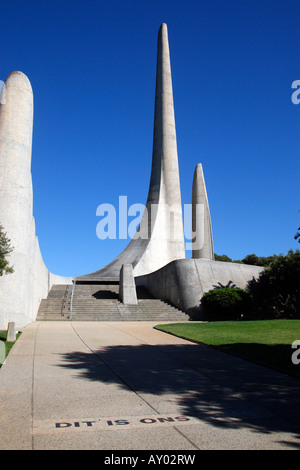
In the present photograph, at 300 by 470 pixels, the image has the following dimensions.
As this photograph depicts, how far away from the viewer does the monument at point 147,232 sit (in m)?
14.0

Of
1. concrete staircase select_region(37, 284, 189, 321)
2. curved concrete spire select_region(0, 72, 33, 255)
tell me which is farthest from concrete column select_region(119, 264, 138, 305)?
curved concrete spire select_region(0, 72, 33, 255)

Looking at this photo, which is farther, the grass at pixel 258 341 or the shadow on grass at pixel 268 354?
the grass at pixel 258 341

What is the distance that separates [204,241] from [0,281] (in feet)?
52.7

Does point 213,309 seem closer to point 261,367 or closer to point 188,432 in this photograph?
point 261,367

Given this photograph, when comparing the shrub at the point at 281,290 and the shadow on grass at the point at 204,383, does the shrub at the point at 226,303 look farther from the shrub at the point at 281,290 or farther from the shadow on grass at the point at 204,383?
the shadow on grass at the point at 204,383

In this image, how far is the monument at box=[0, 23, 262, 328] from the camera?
1398 centimetres

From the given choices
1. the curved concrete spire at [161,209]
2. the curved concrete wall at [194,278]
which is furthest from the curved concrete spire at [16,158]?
the curved concrete spire at [161,209]

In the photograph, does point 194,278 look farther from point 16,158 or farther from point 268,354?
point 268,354

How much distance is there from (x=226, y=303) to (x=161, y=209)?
17.5 m

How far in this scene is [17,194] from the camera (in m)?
14.2

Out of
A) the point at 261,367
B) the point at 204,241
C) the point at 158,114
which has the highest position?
the point at 158,114

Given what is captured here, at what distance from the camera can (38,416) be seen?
3.91m

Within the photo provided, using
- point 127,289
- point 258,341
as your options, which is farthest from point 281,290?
point 258,341

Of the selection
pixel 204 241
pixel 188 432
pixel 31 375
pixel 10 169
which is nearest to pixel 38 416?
pixel 188 432
